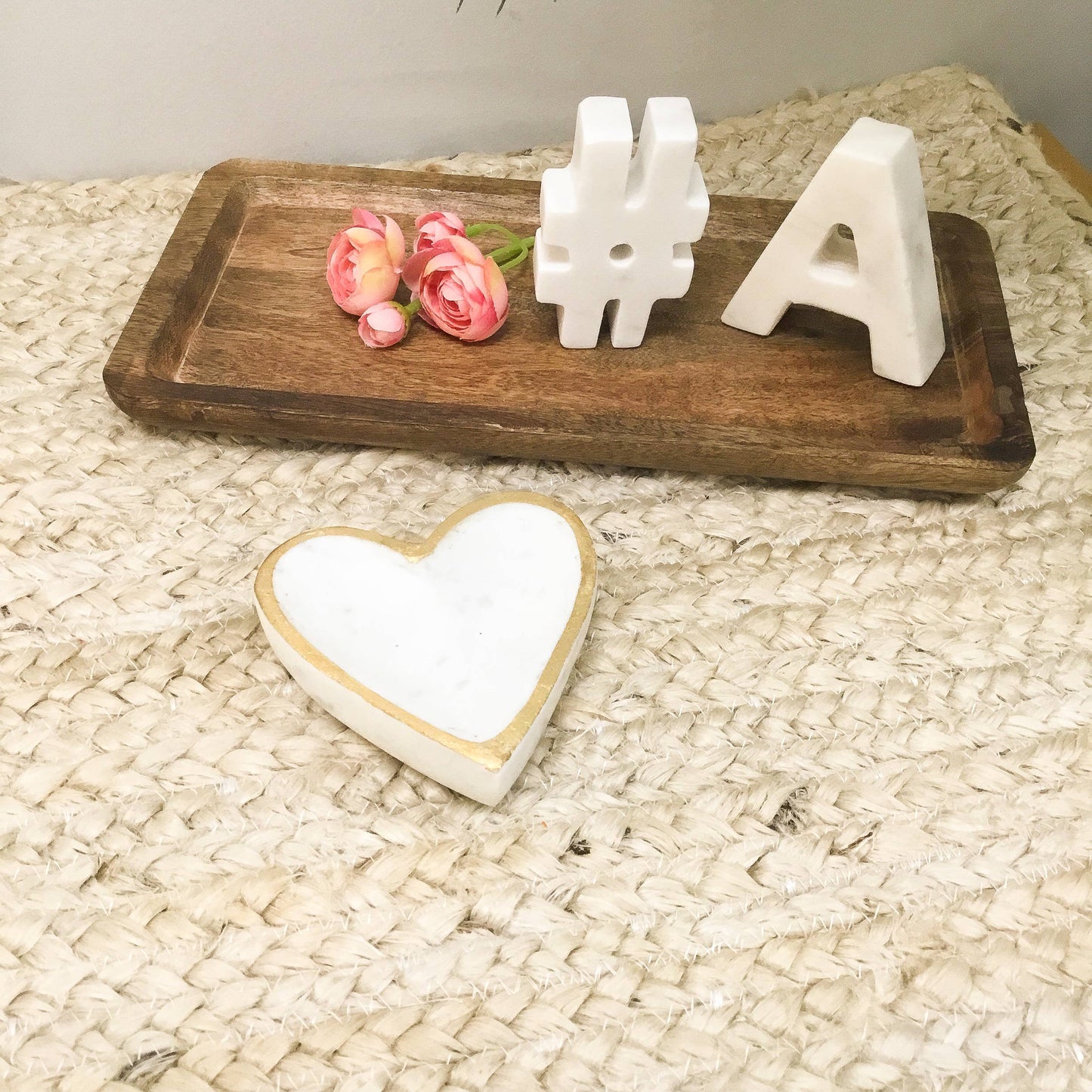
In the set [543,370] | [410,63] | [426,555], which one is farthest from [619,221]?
[410,63]

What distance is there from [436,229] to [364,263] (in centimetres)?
6

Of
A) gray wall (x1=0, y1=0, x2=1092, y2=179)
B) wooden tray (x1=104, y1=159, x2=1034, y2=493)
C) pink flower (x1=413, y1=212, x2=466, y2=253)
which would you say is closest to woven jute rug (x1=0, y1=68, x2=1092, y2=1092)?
wooden tray (x1=104, y1=159, x2=1034, y2=493)

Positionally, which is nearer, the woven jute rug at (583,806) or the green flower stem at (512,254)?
the woven jute rug at (583,806)

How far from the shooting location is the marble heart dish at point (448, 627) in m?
0.55

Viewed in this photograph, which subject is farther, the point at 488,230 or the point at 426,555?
the point at 488,230

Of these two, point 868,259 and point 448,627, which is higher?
point 868,259

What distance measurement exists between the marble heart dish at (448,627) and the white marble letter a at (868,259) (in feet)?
0.90

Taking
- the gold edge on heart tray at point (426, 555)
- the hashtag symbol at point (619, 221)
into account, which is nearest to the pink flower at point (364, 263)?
the hashtag symbol at point (619, 221)

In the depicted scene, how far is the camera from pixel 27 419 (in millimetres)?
758

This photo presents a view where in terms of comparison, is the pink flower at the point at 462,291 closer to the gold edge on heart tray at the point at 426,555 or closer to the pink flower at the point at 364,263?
the pink flower at the point at 364,263

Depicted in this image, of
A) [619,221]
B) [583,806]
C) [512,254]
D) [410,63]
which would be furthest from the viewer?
[410,63]

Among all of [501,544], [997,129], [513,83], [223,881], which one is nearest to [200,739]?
[223,881]

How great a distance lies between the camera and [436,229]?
2.55ft

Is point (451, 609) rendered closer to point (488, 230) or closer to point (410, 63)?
point (488, 230)
